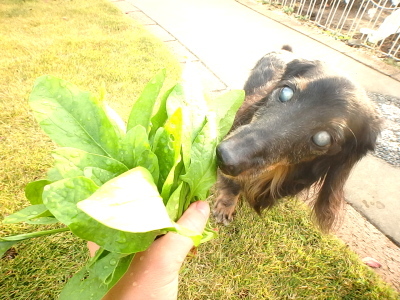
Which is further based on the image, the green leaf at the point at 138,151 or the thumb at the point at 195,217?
the thumb at the point at 195,217

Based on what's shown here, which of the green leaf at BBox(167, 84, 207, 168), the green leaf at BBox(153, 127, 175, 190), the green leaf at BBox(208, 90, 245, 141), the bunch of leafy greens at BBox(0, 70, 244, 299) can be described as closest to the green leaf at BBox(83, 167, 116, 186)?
the bunch of leafy greens at BBox(0, 70, 244, 299)

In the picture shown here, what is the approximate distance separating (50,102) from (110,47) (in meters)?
4.57

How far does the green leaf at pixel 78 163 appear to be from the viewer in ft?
2.62

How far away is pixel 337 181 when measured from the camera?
221 cm

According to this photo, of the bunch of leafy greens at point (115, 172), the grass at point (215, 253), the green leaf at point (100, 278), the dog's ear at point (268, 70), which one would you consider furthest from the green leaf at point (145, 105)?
the dog's ear at point (268, 70)

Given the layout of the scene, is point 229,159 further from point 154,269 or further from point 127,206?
point 127,206

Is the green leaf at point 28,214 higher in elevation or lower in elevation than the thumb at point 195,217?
higher

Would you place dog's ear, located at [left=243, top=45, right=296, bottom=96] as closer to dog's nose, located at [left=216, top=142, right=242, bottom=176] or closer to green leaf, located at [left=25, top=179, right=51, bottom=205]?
dog's nose, located at [left=216, top=142, right=242, bottom=176]

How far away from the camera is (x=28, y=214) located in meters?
0.96

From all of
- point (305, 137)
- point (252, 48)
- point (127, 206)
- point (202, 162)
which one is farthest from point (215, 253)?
point (252, 48)

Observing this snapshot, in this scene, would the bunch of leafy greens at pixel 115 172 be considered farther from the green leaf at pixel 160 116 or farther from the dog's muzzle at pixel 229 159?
the dog's muzzle at pixel 229 159

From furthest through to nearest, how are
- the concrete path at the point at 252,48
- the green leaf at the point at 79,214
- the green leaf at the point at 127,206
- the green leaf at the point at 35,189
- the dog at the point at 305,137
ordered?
the concrete path at the point at 252,48
the dog at the point at 305,137
the green leaf at the point at 35,189
the green leaf at the point at 79,214
the green leaf at the point at 127,206

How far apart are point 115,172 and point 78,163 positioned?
114 millimetres

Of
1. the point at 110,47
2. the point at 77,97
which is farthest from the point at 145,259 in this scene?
the point at 110,47
